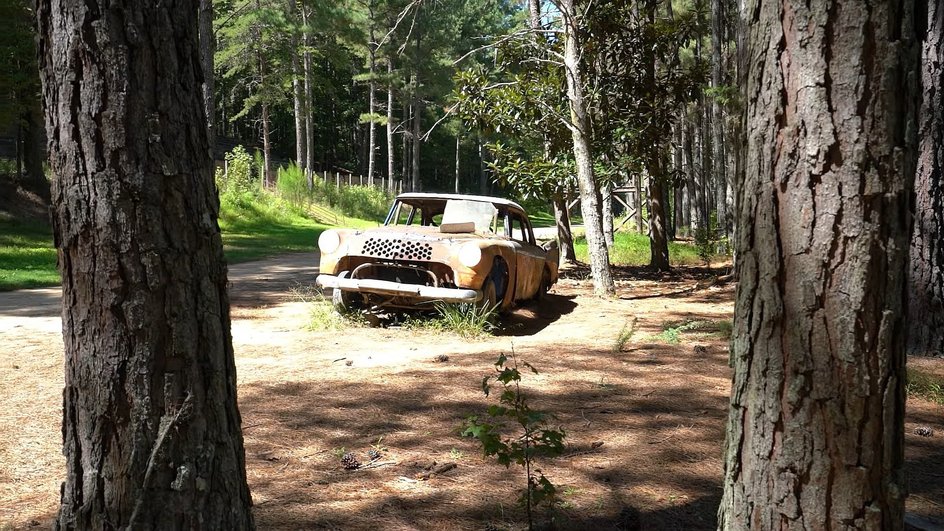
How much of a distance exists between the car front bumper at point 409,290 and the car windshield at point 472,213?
1636mm

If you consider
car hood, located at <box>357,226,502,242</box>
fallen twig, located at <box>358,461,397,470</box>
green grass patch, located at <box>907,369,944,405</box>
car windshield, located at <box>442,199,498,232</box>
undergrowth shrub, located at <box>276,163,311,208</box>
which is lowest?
fallen twig, located at <box>358,461,397,470</box>

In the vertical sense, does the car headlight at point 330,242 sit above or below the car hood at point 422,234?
below

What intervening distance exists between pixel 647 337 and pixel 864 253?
545cm

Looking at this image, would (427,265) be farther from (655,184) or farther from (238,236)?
(238,236)

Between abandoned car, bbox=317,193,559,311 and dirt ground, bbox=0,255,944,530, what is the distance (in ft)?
1.43

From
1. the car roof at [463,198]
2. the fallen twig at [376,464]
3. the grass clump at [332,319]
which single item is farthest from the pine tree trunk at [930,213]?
the grass clump at [332,319]

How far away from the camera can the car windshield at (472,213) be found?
30.0 ft

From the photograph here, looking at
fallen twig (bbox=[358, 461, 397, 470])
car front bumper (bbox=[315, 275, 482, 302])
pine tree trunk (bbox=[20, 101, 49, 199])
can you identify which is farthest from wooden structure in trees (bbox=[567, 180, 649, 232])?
pine tree trunk (bbox=[20, 101, 49, 199])

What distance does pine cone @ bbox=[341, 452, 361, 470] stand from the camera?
3.71 m

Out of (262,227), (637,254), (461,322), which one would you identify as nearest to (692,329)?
(461,322)

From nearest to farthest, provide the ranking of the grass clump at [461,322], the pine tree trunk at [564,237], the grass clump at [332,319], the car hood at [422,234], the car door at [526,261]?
1. the grass clump at [461,322]
2. the car hood at [422,234]
3. the grass clump at [332,319]
4. the car door at [526,261]
5. the pine tree trunk at [564,237]

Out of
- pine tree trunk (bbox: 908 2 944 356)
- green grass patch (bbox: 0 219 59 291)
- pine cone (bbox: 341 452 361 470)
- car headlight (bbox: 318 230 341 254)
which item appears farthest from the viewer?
green grass patch (bbox: 0 219 59 291)

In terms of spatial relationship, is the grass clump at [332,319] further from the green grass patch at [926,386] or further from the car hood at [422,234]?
the green grass patch at [926,386]

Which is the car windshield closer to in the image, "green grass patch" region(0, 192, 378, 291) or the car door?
the car door
